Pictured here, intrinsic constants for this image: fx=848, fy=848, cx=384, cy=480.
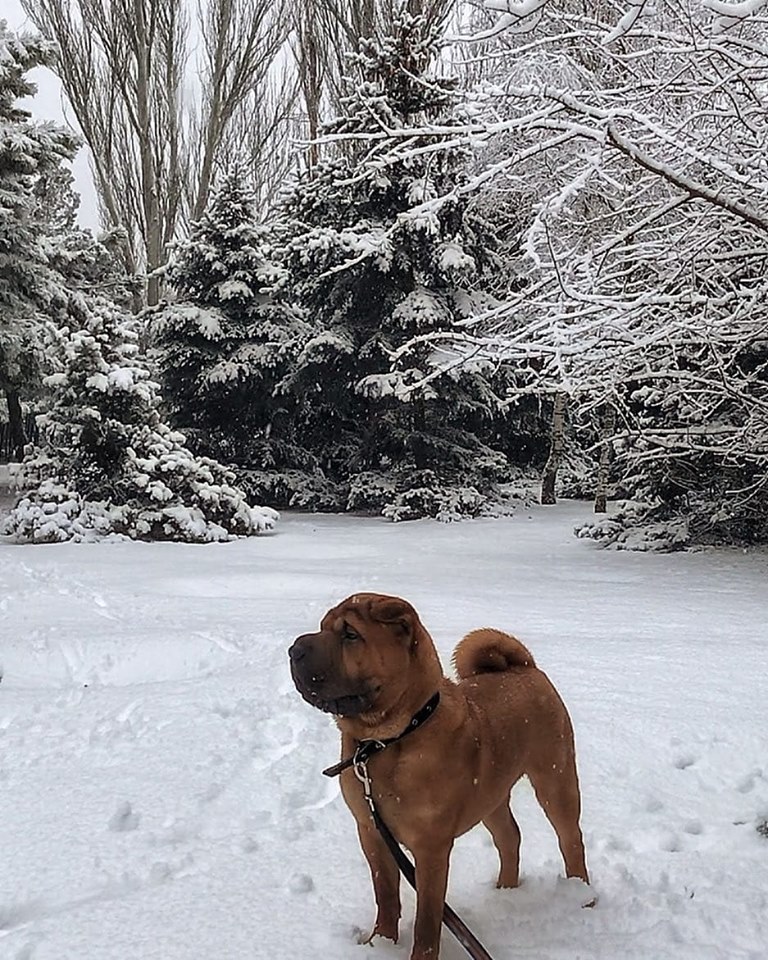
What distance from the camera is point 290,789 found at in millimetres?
3057

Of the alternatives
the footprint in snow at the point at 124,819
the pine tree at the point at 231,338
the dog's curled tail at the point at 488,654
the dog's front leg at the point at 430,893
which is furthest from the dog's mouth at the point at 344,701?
the pine tree at the point at 231,338

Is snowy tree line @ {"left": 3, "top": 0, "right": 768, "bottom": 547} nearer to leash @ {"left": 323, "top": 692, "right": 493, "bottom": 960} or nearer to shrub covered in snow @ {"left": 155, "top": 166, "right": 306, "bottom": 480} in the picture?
shrub covered in snow @ {"left": 155, "top": 166, "right": 306, "bottom": 480}

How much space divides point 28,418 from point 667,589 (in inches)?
864

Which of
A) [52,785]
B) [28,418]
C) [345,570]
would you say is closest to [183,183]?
[28,418]

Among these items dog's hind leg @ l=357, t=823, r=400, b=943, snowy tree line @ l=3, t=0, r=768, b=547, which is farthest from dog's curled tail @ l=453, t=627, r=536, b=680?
snowy tree line @ l=3, t=0, r=768, b=547

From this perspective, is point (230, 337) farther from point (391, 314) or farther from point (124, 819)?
point (124, 819)

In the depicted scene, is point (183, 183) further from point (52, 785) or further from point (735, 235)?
point (52, 785)

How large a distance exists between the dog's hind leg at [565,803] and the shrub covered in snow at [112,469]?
9.45 meters

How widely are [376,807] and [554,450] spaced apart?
558 inches

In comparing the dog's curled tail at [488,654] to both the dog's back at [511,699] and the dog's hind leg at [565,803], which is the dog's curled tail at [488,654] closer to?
the dog's back at [511,699]

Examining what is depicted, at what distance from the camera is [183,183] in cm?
2661

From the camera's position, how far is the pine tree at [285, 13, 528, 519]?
14.5m

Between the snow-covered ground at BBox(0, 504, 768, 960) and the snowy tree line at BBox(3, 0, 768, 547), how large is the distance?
239 centimetres

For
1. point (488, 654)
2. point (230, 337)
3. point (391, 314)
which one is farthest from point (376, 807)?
point (230, 337)
